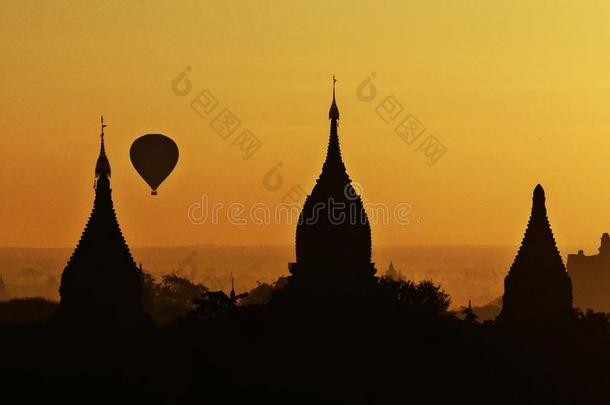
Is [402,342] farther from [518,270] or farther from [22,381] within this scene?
[22,381]

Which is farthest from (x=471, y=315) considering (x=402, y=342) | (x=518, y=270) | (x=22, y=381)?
(x=22, y=381)

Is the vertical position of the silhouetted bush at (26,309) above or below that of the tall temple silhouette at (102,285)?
above

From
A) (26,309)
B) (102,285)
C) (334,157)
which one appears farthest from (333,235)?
(26,309)

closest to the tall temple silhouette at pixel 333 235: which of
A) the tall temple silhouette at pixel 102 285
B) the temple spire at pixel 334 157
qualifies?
the temple spire at pixel 334 157

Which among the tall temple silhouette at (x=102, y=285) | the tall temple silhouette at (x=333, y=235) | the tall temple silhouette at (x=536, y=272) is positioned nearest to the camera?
the tall temple silhouette at (x=102, y=285)

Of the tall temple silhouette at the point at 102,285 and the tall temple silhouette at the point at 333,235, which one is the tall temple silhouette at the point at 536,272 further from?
the tall temple silhouette at the point at 102,285

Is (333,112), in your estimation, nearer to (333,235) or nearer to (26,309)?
(333,235)

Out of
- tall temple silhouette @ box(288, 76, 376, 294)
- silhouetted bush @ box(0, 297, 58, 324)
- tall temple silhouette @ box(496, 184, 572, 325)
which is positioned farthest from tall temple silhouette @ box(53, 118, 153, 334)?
silhouetted bush @ box(0, 297, 58, 324)
